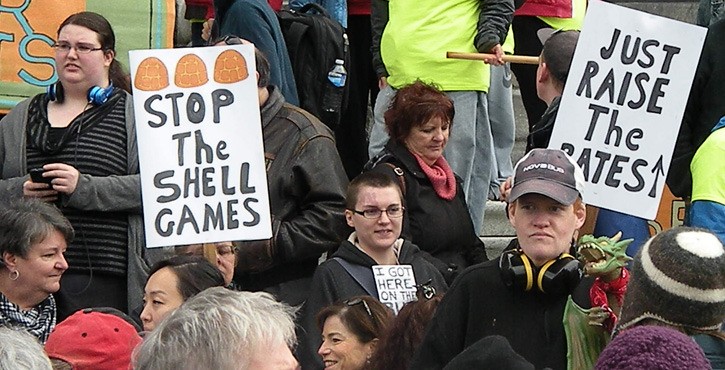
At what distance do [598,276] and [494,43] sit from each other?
3.90 metres

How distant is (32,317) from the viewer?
6047 millimetres

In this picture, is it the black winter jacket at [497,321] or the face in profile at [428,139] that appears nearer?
the black winter jacket at [497,321]

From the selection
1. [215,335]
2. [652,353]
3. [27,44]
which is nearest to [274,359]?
[215,335]

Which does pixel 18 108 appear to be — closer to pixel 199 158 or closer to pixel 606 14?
pixel 199 158

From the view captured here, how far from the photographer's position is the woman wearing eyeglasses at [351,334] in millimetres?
5688

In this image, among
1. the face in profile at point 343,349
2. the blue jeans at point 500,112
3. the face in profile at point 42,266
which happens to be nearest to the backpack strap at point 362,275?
the face in profile at point 343,349

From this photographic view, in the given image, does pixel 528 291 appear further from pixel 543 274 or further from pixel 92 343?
pixel 92 343

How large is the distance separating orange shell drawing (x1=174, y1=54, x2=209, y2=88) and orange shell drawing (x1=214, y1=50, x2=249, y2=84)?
2.1 inches

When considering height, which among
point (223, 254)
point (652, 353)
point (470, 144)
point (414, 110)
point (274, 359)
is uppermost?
point (652, 353)

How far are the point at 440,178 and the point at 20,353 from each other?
395 centimetres

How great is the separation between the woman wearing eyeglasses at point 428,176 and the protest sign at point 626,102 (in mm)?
1192

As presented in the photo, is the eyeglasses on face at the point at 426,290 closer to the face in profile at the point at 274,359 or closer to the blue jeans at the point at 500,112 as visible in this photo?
the face in profile at the point at 274,359

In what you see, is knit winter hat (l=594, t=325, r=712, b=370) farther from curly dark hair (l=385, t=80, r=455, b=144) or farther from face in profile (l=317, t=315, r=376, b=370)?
curly dark hair (l=385, t=80, r=455, b=144)

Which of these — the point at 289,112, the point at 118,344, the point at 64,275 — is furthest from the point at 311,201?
the point at 118,344
